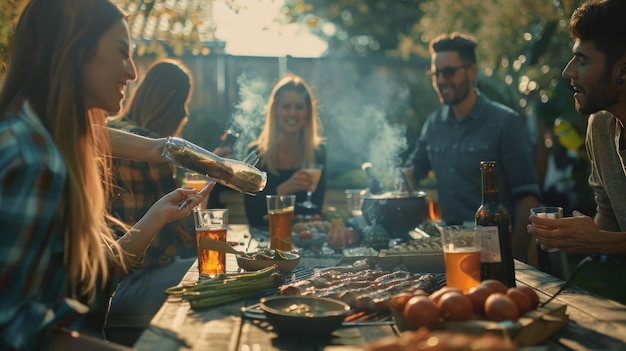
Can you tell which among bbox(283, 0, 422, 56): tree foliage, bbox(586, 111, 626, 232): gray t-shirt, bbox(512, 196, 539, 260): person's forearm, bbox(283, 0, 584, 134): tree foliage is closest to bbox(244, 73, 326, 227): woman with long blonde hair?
bbox(283, 0, 584, 134): tree foliage

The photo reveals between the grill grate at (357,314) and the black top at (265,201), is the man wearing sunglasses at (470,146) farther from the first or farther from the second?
the grill grate at (357,314)

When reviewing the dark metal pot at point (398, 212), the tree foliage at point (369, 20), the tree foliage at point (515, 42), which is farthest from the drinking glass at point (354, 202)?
the tree foliage at point (369, 20)

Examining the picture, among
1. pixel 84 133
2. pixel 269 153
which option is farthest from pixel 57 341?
pixel 269 153

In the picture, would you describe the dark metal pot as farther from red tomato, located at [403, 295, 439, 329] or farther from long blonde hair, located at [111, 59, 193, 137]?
red tomato, located at [403, 295, 439, 329]

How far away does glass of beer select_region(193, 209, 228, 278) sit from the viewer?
3180mm

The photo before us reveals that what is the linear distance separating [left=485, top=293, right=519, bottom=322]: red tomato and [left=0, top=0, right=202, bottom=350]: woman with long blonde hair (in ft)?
3.76

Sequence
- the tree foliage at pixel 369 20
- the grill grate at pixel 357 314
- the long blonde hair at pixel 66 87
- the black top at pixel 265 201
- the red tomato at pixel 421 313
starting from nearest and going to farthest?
the red tomato at pixel 421 313, the long blonde hair at pixel 66 87, the grill grate at pixel 357 314, the black top at pixel 265 201, the tree foliage at pixel 369 20

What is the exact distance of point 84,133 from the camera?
90.0 inches

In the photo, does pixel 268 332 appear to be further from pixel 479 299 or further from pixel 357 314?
pixel 479 299

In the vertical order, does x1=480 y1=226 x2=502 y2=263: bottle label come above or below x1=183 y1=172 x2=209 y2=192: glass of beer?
below

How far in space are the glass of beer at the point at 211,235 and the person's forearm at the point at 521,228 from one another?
298 cm

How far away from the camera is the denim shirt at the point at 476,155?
5.47m

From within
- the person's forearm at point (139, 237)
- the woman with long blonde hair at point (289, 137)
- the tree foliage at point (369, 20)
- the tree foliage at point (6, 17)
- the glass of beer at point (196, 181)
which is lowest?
the person's forearm at point (139, 237)

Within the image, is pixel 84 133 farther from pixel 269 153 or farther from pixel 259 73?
pixel 259 73
